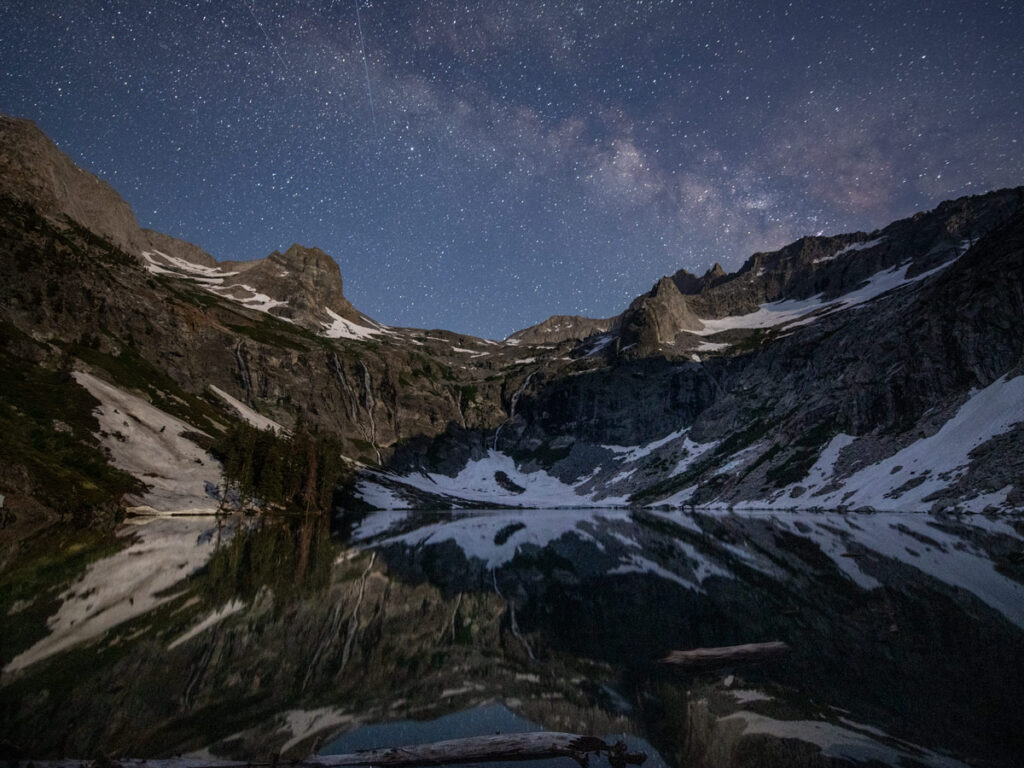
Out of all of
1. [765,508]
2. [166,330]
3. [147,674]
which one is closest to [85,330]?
[166,330]

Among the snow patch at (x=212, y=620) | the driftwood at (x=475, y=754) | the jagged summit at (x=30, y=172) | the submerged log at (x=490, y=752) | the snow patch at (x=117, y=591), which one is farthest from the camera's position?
the jagged summit at (x=30, y=172)

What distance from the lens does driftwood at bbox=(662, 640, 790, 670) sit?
11195mm

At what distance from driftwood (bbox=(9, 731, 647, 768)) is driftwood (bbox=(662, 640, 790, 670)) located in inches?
172

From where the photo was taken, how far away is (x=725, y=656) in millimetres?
11477

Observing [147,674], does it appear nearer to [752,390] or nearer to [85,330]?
[85,330]

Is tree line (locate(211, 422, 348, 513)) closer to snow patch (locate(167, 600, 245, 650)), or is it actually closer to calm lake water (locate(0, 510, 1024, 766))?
calm lake water (locate(0, 510, 1024, 766))

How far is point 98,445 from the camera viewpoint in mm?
67750

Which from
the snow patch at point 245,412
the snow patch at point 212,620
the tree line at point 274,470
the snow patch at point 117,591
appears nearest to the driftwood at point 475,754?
the snow patch at point 117,591

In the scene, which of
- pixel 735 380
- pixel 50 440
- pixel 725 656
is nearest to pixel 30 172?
pixel 50 440

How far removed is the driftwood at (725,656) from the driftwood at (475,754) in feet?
14.4

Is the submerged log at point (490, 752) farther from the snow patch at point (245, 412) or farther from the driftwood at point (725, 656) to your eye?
the snow patch at point (245, 412)

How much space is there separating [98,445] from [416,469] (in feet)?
422

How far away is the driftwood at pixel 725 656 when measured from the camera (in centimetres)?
1120

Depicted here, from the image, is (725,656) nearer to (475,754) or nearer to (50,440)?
(475,754)
